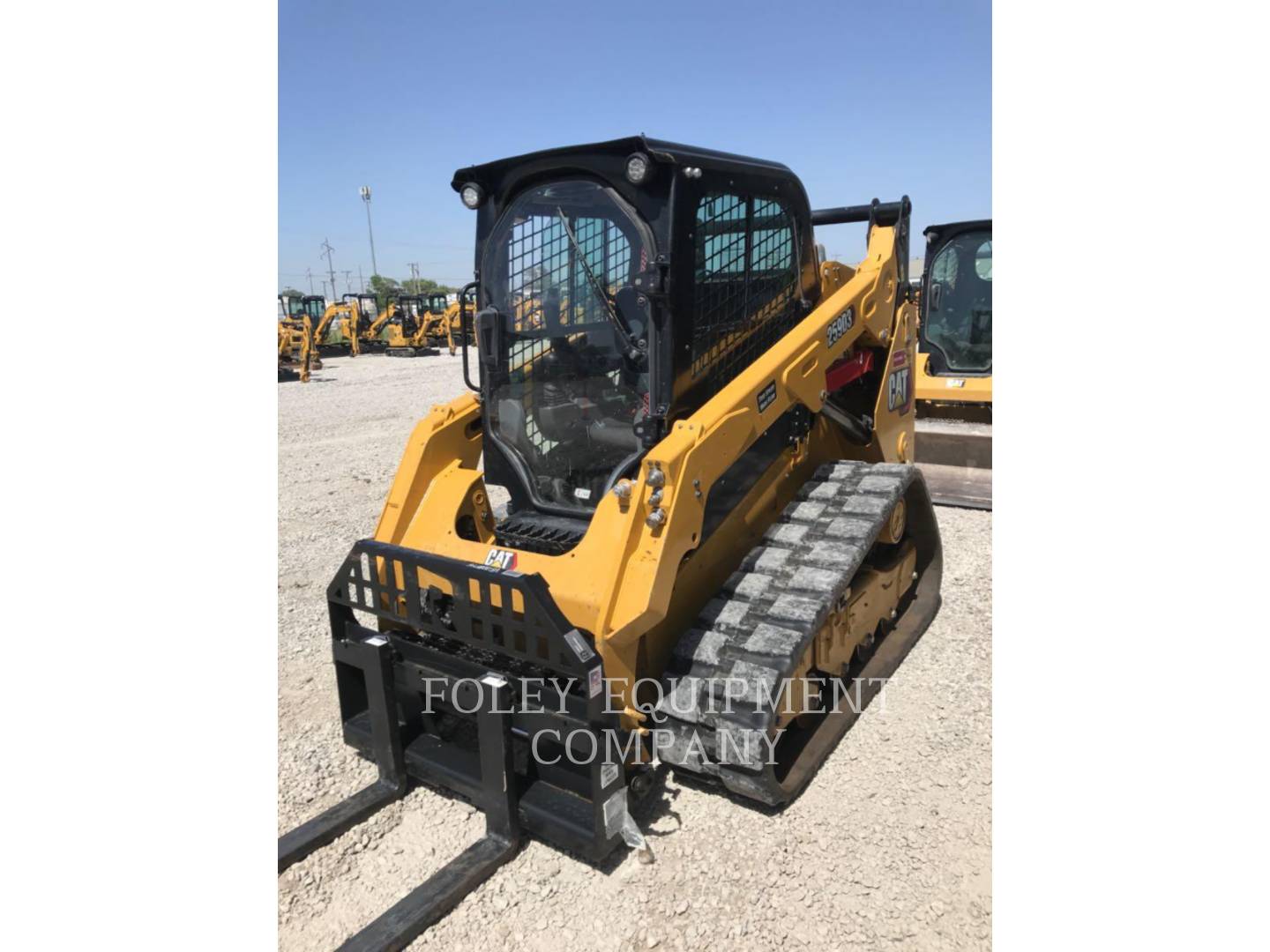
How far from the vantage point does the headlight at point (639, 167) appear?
9.81 ft

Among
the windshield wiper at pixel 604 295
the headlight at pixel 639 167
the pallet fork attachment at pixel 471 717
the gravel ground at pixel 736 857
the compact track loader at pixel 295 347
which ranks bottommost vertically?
the gravel ground at pixel 736 857

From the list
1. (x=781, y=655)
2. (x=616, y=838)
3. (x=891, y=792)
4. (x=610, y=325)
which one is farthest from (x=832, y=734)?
(x=610, y=325)

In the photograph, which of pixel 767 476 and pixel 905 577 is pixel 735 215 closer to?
pixel 767 476

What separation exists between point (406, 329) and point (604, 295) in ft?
84.7

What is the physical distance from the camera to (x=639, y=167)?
9.83ft

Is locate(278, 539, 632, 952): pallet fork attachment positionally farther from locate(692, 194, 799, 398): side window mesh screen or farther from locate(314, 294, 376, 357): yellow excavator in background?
locate(314, 294, 376, 357): yellow excavator in background

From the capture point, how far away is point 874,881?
2672mm

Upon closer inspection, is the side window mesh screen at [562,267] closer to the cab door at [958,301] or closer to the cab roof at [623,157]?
the cab roof at [623,157]

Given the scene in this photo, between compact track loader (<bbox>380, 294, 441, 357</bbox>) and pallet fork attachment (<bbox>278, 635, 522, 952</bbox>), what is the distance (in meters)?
24.5

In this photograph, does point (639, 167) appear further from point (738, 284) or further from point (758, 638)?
point (758, 638)

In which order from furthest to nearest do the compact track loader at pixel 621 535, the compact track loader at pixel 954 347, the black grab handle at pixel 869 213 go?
1. the compact track loader at pixel 954 347
2. the black grab handle at pixel 869 213
3. the compact track loader at pixel 621 535

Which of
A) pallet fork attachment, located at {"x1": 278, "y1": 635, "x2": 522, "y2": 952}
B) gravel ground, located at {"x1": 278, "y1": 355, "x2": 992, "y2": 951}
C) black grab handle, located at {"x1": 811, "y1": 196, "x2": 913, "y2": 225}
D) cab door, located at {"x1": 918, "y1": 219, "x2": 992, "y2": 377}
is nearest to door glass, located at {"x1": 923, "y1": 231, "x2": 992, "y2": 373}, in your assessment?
cab door, located at {"x1": 918, "y1": 219, "x2": 992, "y2": 377}

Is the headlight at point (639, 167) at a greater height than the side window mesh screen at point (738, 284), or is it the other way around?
the headlight at point (639, 167)

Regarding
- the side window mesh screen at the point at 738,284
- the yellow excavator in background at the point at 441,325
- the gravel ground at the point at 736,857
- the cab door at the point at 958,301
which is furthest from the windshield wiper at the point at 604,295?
the yellow excavator in background at the point at 441,325
